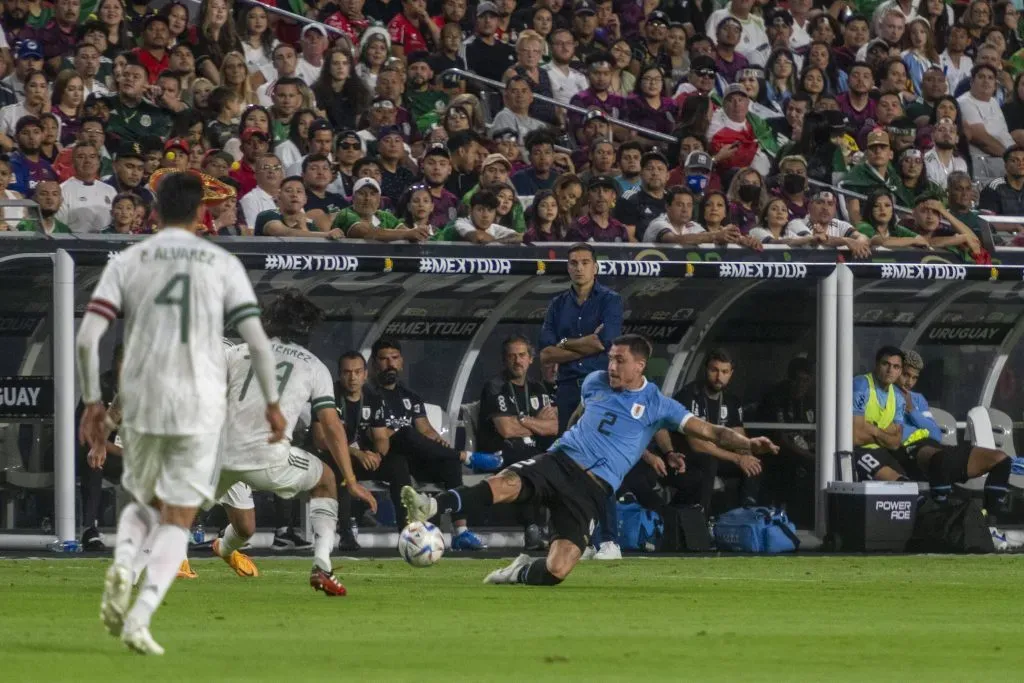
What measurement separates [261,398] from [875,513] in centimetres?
639

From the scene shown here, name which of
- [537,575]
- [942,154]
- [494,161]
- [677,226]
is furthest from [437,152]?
[942,154]

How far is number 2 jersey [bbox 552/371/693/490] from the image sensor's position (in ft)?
38.3

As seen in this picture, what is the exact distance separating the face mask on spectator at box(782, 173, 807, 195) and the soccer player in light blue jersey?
19.1ft

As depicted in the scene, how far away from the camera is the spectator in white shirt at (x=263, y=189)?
15.4 meters

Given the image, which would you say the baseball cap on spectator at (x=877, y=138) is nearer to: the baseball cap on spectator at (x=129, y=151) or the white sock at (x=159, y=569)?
the baseball cap on spectator at (x=129, y=151)

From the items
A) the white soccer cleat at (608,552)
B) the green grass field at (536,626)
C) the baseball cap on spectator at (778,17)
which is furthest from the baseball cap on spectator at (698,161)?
the green grass field at (536,626)

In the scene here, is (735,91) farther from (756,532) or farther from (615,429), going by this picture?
(615,429)

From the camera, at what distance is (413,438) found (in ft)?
49.3

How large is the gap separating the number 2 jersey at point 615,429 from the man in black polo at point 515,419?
3.57m

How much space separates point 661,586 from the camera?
39.1 feet

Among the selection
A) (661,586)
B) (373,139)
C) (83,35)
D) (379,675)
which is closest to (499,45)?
(373,139)

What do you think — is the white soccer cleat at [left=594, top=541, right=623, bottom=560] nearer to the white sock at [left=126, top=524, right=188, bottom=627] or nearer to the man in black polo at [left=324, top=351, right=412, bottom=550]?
the man in black polo at [left=324, top=351, right=412, bottom=550]

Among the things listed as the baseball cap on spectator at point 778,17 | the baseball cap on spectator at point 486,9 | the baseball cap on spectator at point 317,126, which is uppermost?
the baseball cap on spectator at point 778,17

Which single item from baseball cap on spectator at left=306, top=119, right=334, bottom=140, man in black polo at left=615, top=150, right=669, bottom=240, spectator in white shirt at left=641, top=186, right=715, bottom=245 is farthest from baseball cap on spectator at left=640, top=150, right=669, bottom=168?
baseball cap on spectator at left=306, top=119, right=334, bottom=140
